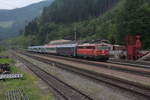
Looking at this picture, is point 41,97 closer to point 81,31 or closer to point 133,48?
point 133,48

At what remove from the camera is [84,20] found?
15325 cm

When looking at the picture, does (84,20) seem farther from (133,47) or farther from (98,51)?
(98,51)

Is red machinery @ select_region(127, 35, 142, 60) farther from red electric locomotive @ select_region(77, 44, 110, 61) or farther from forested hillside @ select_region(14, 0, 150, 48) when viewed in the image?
forested hillside @ select_region(14, 0, 150, 48)

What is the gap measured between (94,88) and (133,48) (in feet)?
77.5

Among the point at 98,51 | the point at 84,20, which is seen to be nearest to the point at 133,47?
the point at 98,51

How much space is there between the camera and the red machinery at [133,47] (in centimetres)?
3588

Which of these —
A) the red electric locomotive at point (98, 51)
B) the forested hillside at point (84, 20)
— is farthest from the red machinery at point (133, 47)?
the forested hillside at point (84, 20)

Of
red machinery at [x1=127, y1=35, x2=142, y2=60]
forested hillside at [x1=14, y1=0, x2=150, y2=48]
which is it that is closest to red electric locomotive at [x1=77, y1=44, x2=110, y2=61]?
red machinery at [x1=127, y1=35, x2=142, y2=60]

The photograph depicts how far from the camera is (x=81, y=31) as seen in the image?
117812mm

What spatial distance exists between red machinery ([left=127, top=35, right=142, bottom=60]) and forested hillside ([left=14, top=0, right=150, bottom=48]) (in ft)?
53.0

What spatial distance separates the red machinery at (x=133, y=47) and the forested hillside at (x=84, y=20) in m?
16.2

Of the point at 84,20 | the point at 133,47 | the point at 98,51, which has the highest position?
the point at 84,20

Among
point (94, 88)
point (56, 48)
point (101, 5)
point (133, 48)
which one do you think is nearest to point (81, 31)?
point (101, 5)

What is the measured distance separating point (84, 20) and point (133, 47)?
119m
